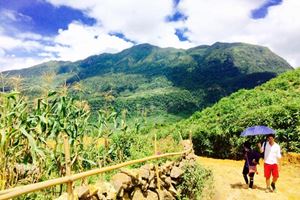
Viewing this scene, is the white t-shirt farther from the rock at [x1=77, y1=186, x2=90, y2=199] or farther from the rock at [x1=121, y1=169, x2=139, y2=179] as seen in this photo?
the rock at [x1=77, y1=186, x2=90, y2=199]

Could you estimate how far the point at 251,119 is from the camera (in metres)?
17.6

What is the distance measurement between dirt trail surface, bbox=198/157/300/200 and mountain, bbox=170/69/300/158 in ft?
5.67

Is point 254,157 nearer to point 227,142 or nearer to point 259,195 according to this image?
point 259,195

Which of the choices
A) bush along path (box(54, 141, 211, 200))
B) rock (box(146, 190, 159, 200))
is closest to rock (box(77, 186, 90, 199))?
bush along path (box(54, 141, 211, 200))

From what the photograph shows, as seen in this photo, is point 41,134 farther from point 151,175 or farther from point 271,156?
point 271,156

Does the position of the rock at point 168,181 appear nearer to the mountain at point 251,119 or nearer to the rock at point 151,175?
the rock at point 151,175

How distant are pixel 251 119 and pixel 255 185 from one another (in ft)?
21.7

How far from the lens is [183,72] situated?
10081 cm

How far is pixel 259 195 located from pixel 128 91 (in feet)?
284

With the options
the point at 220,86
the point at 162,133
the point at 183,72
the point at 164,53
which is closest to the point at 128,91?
the point at 183,72

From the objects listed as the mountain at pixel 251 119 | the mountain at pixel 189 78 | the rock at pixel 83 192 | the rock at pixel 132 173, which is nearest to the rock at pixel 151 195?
the rock at pixel 132 173

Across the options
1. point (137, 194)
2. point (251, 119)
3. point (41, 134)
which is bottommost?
point (137, 194)

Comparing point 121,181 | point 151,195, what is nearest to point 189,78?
point 151,195

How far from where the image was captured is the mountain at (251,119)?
15938mm
